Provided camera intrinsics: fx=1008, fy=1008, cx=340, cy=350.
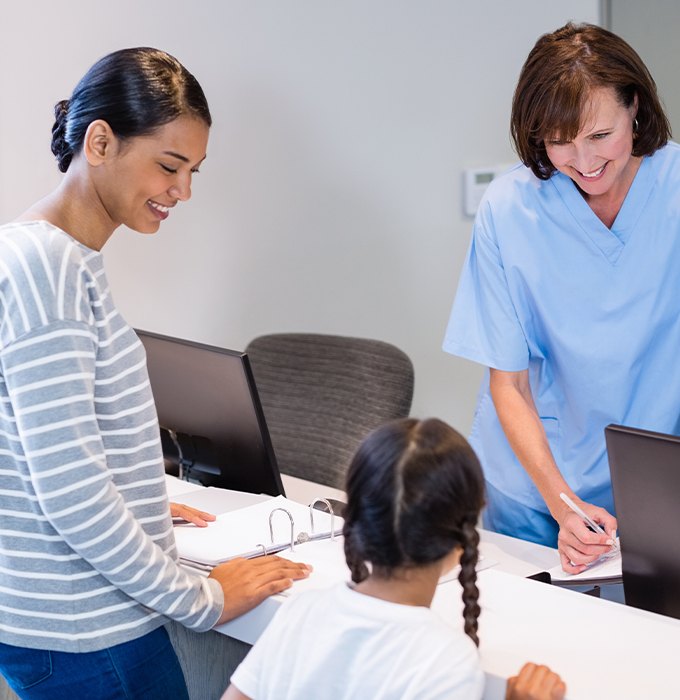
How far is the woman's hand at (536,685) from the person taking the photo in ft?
3.10

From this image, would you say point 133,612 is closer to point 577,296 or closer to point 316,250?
point 577,296

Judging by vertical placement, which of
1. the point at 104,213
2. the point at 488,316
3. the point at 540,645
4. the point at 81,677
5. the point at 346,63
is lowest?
the point at 81,677

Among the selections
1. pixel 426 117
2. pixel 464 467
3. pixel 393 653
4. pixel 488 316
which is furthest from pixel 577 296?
pixel 426 117

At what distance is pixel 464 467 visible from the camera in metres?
0.91

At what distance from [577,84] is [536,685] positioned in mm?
840

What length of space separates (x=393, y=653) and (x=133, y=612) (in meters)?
0.35

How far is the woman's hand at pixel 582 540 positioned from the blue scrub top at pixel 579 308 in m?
0.19

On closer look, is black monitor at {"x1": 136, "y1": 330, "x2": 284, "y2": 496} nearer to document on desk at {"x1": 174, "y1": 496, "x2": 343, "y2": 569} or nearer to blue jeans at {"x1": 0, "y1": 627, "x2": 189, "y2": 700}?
document on desk at {"x1": 174, "y1": 496, "x2": 343, "y2": 569}

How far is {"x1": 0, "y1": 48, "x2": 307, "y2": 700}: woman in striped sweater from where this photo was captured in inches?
38.8

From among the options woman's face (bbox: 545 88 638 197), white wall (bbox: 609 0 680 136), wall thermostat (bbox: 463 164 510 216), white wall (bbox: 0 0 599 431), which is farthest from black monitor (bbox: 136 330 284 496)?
white wall (bbox: 609 0 680 136)

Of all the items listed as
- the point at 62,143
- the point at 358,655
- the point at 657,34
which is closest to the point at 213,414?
the point at 62,143

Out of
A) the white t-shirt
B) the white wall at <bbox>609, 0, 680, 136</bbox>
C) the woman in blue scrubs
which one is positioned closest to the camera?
the white t-shirt

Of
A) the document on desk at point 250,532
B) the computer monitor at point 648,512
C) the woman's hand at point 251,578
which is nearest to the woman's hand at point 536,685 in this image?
the computer monitor at point 648,512

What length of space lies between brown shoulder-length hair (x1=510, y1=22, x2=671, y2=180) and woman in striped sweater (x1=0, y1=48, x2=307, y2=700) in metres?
0.53
